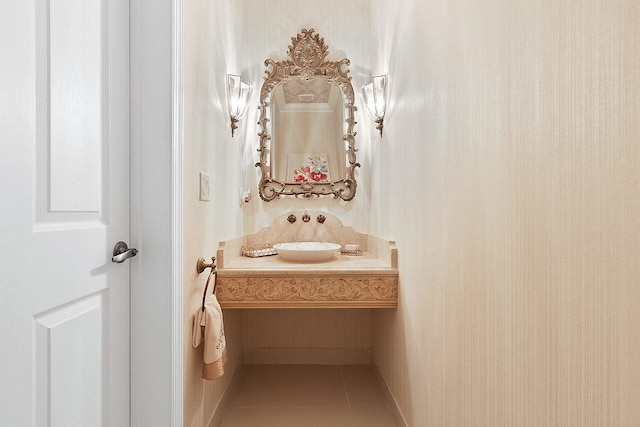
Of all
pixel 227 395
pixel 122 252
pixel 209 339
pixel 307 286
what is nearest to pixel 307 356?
pixel 227 395

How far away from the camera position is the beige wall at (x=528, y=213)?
0.53m

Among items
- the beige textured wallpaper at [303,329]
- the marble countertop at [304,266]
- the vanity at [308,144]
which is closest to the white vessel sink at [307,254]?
the marble countertop at [304,266]

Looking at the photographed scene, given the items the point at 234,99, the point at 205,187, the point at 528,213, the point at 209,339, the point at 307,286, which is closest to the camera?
the point at 528,213

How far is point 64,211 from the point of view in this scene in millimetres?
853

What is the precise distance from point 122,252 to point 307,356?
1773mm

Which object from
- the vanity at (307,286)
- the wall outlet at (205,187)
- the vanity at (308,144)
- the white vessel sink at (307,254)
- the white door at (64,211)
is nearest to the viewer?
the white door at (64,211)

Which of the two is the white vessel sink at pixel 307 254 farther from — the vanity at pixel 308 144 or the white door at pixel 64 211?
the white door at pixel 64 211

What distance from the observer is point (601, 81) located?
0.56m

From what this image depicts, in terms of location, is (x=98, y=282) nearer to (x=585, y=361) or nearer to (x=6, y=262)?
(x=6, y=262)

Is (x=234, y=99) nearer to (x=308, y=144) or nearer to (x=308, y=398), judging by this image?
(x=308, y=144)

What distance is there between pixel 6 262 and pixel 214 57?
1440mm

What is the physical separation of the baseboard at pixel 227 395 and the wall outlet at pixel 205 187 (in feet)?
3.35

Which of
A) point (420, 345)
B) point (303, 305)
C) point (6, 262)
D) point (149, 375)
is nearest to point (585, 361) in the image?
point (420, 345)

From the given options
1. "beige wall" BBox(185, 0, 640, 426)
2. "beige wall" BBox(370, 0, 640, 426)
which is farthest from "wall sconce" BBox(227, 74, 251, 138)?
"beige wall" BBox(370, 0, 640, 426)
